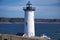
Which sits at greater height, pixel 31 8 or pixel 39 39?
pixel 31 8

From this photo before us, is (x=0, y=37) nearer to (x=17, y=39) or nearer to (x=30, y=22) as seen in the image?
(x=17, y=39)

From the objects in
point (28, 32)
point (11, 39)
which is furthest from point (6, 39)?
point (28, 32)

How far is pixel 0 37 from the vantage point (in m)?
20.5

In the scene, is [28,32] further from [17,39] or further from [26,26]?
[17,39]

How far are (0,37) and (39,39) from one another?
335 centimetres

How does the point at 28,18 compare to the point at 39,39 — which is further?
the point at 28,18

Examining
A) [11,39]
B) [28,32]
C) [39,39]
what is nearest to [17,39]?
[11,39]

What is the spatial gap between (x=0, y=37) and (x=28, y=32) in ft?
20.4

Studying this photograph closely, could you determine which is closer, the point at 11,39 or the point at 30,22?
the point at 11,39

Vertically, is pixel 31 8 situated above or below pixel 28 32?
above

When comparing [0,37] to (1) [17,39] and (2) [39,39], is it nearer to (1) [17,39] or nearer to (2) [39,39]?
(1) [17,39]

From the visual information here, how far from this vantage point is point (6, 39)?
67.2 feet

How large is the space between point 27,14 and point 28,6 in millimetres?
1107

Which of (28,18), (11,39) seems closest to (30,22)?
(28,18)
